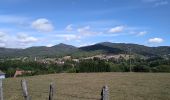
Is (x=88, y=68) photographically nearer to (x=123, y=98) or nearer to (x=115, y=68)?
(x=115, y=68)

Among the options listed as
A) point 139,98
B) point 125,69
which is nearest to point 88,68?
point 125,69

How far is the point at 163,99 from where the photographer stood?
22.6m

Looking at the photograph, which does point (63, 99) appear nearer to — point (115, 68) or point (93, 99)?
point (93, 99)

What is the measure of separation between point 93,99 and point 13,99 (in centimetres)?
559

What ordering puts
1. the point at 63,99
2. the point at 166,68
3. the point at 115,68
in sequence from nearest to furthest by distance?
1. the point at 63,99
2. the point at 166,68
3. the point at 115,68

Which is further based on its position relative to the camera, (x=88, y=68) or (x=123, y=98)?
(x=88, y=68)

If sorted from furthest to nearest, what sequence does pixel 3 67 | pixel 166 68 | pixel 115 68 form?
pixel 3 67
pixel 115 68
pixel 166 68

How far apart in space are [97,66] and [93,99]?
273 ft

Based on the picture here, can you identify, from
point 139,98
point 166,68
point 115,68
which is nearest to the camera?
point 139,98

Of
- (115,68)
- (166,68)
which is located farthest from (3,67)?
(166,68)

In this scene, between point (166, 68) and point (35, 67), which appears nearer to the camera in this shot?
point (166, 68)

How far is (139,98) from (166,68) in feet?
223

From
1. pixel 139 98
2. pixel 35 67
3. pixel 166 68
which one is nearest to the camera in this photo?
pixel 139 98

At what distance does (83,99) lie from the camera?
75.4ft
